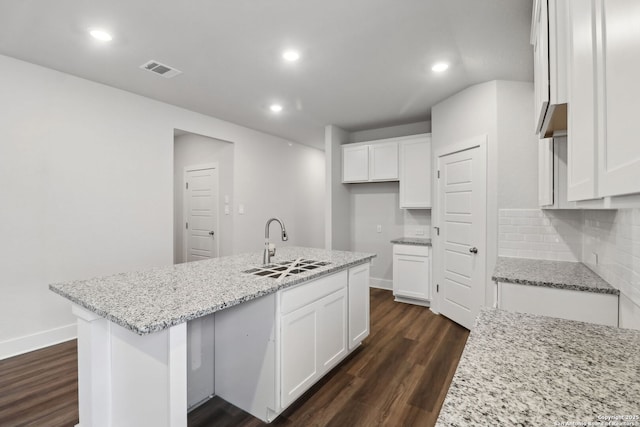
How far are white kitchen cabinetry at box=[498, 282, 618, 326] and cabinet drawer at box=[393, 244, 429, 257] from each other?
2.00m

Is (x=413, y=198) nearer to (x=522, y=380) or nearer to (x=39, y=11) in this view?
(x=522, y=380)

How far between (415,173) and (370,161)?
758mm

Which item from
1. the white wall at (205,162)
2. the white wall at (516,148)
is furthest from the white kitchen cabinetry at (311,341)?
the white wall at (205,162)

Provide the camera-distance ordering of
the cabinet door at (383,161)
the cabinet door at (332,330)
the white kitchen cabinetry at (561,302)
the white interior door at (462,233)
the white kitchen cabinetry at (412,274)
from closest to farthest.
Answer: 1. the white kitchen cabinetry at (561,302)
2. the cabinet door at (332,330)
3. the white interior door at (462,233)
4. the white kitchen cabinetry at (412,274)
5. the cabinet door at (383,161)

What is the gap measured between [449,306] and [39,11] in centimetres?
449

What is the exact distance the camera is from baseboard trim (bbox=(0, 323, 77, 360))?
8.65ft

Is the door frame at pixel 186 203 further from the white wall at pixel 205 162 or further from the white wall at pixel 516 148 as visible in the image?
the white wall at pixel 516 148

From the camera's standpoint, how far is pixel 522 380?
2.40ft

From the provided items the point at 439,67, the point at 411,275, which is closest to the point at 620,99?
the point at 439,67

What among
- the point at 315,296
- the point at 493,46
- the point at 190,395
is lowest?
the point at 190,395

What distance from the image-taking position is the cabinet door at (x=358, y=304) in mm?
2599

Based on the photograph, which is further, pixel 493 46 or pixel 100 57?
pixel 100 57

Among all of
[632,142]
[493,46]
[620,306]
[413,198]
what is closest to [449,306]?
[413,198]

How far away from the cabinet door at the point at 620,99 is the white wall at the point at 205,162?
4.56 m
